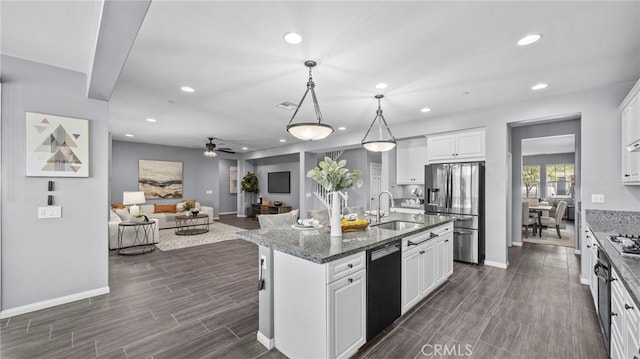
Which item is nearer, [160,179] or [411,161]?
[411,161]

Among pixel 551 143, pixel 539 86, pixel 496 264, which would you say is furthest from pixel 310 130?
pixel 551 143

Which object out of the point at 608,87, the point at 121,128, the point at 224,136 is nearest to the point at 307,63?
the point at 608,87

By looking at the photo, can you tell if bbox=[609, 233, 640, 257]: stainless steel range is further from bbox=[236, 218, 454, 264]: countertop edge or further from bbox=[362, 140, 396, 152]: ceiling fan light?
bbox=[362, 140, 396, 152]: ceiling fan light

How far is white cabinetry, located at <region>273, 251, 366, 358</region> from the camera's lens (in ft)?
5.87

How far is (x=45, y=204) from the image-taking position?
9.41 ft

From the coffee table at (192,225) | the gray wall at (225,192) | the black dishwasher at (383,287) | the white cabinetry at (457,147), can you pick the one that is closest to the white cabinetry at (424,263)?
the black dishwasher at (383,287)

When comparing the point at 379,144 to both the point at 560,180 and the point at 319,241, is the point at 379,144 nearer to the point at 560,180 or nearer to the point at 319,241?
the point at 319,241

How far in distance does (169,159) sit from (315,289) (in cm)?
876

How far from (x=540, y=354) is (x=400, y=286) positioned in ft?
3.67

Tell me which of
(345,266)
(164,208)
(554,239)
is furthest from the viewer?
(164,208)

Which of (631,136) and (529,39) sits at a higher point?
(529,39)

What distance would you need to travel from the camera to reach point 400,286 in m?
2.53

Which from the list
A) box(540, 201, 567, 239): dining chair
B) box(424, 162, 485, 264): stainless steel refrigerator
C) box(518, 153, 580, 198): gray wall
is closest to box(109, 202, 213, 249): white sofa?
box(424, 162, 485, 264): stainless steel refrigerator

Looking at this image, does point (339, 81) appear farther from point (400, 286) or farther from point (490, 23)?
point (400, 286)
